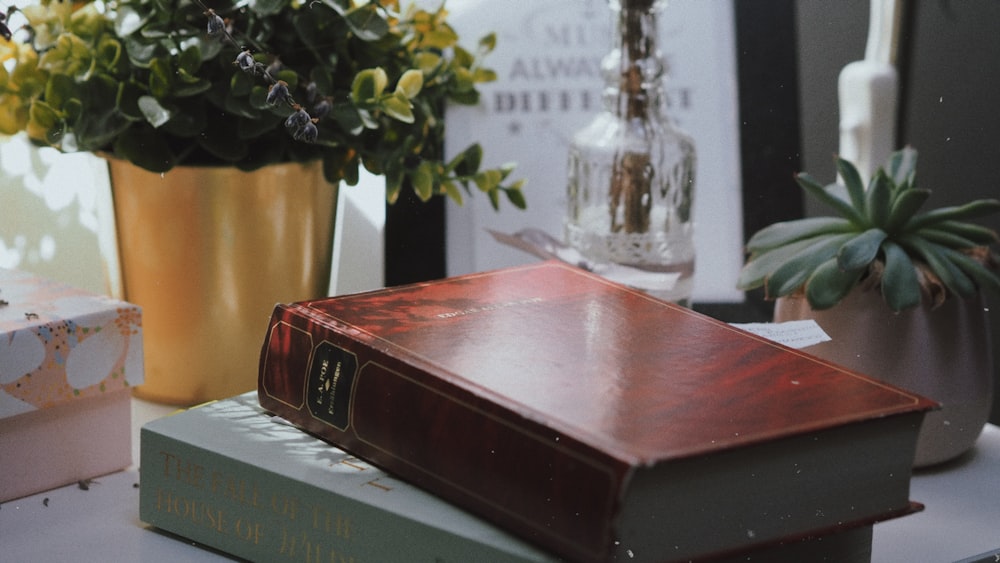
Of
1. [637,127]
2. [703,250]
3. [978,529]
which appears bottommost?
[978,529]

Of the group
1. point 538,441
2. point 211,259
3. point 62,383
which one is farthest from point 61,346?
point 538,441

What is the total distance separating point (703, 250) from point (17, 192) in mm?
547

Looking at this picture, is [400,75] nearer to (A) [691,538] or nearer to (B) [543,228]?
(B) [543,228]

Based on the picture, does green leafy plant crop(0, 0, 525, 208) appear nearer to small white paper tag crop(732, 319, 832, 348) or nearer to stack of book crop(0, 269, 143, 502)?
stack of book crop(0, 269, 143, 502)

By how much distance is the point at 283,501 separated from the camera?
503mm

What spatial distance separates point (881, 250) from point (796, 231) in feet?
0.17

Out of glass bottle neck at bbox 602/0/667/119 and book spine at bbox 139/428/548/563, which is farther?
glass bottle neck at bbox 602/0/667/119

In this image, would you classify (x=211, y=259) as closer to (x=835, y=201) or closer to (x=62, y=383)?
(x=62, y=383)

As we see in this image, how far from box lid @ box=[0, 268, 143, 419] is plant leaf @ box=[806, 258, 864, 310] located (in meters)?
0.38

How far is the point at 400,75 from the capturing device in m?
0.74

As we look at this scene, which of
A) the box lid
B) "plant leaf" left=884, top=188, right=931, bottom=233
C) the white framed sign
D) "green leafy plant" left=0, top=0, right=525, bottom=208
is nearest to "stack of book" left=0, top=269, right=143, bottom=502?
the box lid

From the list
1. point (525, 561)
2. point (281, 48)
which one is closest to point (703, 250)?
point (281, 48)

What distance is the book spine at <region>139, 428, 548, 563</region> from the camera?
463 millimetres

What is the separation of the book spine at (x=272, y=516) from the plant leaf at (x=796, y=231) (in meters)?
0.28
